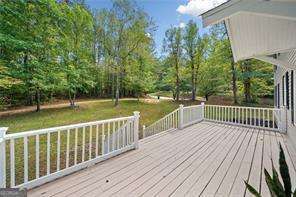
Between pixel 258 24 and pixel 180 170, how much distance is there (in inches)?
111

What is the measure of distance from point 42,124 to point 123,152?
9323mm

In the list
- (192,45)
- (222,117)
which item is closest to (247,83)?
(192,45)

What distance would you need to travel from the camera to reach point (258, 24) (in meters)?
4.22

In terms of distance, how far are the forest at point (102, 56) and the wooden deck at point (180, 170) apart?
8.34m

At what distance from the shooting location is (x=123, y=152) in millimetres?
A: 5031

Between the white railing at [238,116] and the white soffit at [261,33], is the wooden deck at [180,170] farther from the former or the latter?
the white railing at [238,116]

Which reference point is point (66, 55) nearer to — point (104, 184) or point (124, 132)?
point (124, 132)

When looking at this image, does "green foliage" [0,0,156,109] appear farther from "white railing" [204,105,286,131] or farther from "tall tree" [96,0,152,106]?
"white railing" [204,105,286,131]

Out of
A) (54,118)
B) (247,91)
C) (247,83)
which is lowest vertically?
(54,118)

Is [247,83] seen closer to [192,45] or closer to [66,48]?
[192,45]

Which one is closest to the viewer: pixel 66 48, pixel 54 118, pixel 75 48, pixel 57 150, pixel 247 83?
pixel 57 150

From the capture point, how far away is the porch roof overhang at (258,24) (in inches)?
95.1

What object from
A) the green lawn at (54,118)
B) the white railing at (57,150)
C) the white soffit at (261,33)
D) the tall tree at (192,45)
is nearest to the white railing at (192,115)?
the white soffit at (261,33)

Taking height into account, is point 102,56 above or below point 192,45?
below
